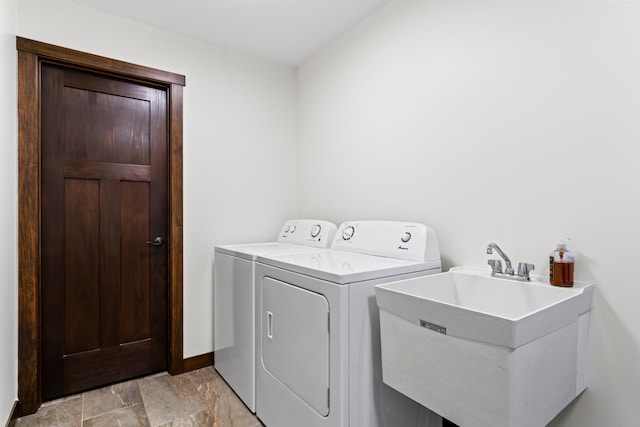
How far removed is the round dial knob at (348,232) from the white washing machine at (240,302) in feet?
0.57

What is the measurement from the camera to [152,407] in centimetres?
196

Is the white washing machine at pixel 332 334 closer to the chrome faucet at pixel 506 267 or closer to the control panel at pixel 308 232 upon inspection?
the chrome faucet at pixel 506 267

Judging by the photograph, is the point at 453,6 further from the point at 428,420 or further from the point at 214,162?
the point at 428,420

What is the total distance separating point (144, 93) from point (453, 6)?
2.03m

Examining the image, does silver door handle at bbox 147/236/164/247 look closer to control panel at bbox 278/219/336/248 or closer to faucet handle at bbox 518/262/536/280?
control panel at bbox 278/219/336/248

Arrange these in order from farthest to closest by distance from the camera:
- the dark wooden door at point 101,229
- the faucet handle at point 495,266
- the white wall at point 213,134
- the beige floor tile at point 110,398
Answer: the white wall at point 213,134 < the dark wooden door at point 101,229 < the beige floor tile at point 110,398 < the faucet handle at point 495,266

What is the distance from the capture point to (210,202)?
2.49 meters

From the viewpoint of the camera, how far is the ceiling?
205 centimetres

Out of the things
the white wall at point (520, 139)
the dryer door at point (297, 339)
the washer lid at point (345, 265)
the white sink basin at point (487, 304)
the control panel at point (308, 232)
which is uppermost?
the white wall at point (520, 139)

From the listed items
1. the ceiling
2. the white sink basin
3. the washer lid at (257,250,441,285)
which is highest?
the ceiling

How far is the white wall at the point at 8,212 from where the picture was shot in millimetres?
1603

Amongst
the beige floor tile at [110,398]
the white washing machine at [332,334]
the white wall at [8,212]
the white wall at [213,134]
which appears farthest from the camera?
the white wall at [213,134]

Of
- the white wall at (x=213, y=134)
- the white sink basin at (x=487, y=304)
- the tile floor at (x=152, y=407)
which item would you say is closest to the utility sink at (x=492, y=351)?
the white sink basin at (x=487, y=304)

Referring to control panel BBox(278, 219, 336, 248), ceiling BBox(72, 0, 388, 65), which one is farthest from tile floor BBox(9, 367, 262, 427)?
ceiling BBox(72, 0, 388, 65)
